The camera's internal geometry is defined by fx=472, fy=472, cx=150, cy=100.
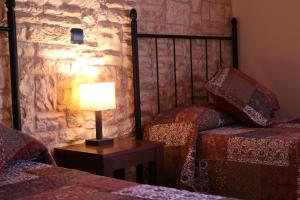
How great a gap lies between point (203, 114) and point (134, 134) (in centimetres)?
54

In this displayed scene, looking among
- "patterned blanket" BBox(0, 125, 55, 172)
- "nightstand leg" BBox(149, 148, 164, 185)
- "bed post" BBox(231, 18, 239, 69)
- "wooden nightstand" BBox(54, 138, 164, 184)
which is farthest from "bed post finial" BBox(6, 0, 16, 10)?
"bed post" BBox(231, 18, 239, 69)

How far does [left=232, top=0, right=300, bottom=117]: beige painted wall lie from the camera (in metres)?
3.90

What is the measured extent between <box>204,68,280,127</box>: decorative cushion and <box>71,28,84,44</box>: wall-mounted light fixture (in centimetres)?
92

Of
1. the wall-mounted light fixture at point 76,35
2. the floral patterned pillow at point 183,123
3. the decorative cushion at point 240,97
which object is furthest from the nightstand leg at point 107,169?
the decorative cushion at point 240,97

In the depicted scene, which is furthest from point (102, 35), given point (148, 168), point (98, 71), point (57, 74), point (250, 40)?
point (250, 40)

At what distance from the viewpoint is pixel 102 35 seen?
317 cm

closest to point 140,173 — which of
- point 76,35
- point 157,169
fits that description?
point 157,169

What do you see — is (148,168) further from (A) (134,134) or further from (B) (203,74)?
(B) (203,74)

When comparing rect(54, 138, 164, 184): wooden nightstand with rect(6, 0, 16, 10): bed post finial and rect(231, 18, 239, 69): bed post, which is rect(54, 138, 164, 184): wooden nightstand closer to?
rect(6, 0, 16, 10): bed post finial

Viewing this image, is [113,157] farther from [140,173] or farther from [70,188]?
[70,188]

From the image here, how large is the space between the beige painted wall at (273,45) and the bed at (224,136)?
41cm

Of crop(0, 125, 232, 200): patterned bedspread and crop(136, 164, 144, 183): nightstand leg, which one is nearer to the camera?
crop(0, 125, 232, 200): patterned bedspread

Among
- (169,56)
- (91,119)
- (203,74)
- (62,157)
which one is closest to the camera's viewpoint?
(62,157)

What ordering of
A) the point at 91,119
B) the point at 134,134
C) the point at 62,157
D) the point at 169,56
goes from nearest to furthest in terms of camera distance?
the point at 62,157, the point at 91,119, the point at 134,134, the point at 169,56
